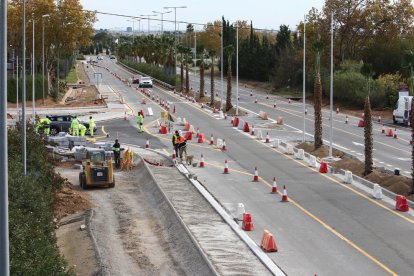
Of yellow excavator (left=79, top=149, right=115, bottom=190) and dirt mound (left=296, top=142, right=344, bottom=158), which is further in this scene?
dirt mound (left=296, top=142, right=344, bottom=158)

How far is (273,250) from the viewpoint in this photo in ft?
66.4

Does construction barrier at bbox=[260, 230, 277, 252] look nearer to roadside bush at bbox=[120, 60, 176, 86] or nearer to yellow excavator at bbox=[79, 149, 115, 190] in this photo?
yellow excavator at bbox=[79, 149, 115, 190]

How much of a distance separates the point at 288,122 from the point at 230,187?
26.9m

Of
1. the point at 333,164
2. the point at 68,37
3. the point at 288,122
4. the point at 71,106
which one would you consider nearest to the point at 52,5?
the point at 68,37

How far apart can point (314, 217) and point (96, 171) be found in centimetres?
985

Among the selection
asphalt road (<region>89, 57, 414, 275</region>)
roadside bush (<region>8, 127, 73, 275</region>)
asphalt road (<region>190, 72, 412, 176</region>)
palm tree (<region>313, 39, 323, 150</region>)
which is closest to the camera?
roadside bush (<region>8, 127, 73, 275</region>)

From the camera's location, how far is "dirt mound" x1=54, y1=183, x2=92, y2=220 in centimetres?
2623

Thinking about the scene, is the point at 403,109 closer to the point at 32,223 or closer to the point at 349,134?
the point at 349,134

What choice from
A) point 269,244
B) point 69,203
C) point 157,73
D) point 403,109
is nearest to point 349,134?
point 403,109

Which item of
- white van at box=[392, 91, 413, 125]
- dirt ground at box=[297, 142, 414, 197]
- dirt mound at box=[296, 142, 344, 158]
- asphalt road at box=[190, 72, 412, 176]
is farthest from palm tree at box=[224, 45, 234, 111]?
dirt ground at box=[297, 142, 414, 197]

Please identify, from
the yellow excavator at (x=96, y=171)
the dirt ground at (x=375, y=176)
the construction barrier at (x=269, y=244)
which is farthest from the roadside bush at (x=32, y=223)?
the dirt ground at (x=375, y=176)

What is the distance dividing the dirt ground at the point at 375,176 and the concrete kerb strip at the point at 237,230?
23.1 feet

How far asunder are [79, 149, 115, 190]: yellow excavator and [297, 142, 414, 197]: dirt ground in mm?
Result: 10636

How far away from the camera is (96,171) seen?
30375mm
